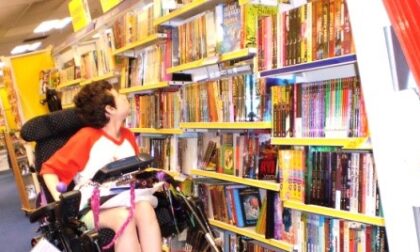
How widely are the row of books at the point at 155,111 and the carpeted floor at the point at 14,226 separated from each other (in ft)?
5.14

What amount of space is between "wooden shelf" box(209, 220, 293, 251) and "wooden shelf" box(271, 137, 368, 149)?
0.49 meters

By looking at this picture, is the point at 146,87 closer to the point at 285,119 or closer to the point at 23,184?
the point at 285,119

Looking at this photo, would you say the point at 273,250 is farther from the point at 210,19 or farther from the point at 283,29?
the point at 210,19

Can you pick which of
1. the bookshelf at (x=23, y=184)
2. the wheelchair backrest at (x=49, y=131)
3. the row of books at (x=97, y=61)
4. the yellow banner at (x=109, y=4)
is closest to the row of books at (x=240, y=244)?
the wheelchair backrest at (x=49, y=131)

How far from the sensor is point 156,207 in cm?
220

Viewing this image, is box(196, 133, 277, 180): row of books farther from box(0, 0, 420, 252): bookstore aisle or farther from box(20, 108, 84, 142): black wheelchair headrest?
box(20, 108, 84, 142): black wheelchair headrest

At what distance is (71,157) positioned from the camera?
2178 mm

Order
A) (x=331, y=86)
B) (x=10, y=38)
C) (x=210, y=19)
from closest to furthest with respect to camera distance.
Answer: (x=331, y=86) < (x=210, y=19) < (x=10, y=38)

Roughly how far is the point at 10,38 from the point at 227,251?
25.4 ft

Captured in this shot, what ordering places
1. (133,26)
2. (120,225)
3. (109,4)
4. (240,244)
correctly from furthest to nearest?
(109,4) < (133,26) < (240,244) < (120,225)

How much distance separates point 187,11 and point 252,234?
1.30 m

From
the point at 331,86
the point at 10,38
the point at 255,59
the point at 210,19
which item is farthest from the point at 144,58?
the point at 10,38

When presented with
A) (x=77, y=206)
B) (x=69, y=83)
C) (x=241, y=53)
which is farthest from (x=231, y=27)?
(x=69, y=83)

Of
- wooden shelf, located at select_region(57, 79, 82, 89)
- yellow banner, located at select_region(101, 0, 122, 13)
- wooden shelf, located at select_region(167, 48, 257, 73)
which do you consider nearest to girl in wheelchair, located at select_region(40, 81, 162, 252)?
wooden shelf, located at select_region(167, 48, 257, 73)
